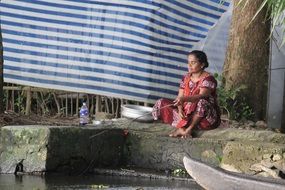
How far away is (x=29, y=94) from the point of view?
33.0ft

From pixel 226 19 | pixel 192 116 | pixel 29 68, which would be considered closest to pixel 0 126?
pixel 29 68

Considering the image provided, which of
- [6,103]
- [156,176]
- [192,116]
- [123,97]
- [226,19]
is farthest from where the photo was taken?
[6,103]

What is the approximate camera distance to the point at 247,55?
9.73 m

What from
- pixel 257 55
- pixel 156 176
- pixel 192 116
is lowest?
pixel 156 176

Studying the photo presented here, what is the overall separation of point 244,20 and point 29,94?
3.14 metres

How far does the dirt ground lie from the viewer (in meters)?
8.33

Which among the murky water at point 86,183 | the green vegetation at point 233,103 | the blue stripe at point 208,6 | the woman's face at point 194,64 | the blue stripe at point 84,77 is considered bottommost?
the murky water at point 86,183

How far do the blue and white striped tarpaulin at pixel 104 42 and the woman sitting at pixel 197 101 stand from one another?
40.2 inches

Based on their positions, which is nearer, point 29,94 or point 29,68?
point 29,68

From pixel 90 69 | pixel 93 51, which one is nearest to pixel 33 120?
pixel 90 69

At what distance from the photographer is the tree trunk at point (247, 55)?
9.68 metres

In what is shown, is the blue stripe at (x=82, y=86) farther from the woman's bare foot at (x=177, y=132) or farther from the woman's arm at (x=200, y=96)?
the woman's arm at (x=200, y=96)

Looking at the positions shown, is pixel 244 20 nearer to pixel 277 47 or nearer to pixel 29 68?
pixel 277 47

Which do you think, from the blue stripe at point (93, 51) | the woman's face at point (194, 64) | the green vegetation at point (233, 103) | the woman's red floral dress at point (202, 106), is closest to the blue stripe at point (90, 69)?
the blue stripe at point (93, 51)
